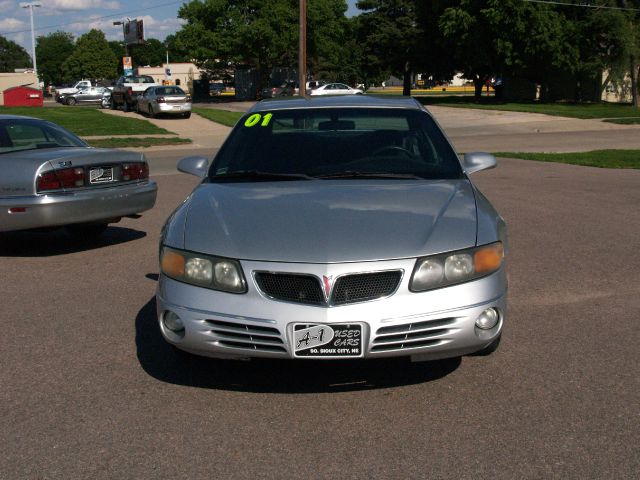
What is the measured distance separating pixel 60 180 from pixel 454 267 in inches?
200

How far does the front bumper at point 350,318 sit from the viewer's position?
3.86 metres

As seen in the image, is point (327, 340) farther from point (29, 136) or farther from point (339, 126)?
point (29, 136)

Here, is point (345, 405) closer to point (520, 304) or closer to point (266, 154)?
point (266, 154)

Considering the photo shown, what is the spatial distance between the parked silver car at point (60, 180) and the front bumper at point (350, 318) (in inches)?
164

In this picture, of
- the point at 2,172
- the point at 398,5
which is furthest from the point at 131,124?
the point at 398,5

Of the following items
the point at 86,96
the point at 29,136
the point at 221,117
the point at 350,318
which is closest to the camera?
the point at 350,318

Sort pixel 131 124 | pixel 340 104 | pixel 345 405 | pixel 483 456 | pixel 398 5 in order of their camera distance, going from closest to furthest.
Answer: pixel 483 456 → pixel 345 405 → pixel 340 104 → pixel 131 124 → pixel 398 5

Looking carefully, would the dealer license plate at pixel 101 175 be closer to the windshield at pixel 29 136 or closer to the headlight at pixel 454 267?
the windshield at pixel 29 136

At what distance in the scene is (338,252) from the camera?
3934 millimetres

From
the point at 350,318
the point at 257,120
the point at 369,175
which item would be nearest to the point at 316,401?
the point at 350,318

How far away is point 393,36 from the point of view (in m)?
63.3

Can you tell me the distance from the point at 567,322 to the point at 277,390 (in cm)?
235

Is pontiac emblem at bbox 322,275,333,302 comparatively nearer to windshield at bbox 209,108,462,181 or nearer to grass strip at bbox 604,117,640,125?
windshield at bbox 209,108,462,181

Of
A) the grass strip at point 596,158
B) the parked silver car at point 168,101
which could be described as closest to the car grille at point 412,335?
the grass strip at point 596,158
